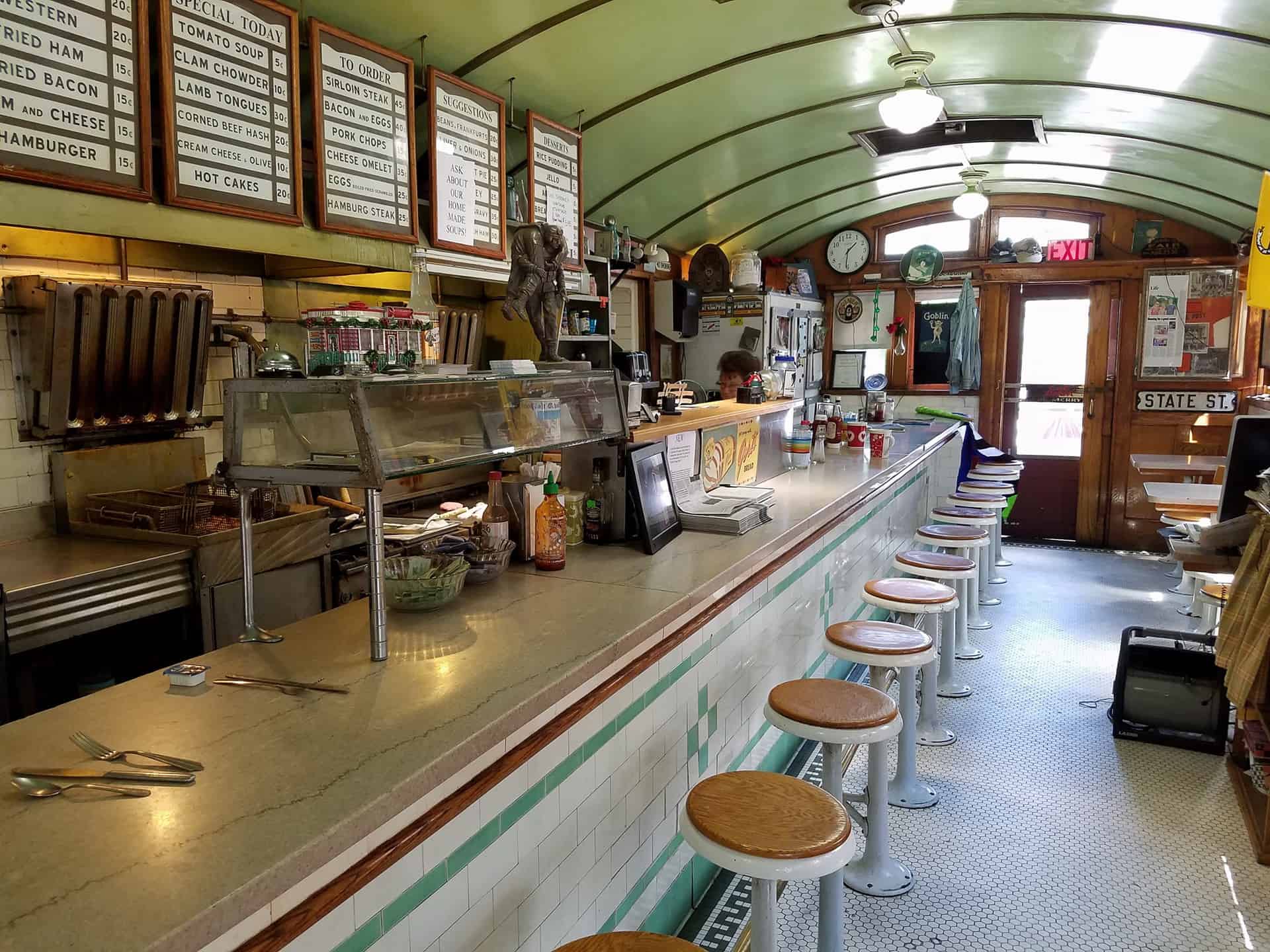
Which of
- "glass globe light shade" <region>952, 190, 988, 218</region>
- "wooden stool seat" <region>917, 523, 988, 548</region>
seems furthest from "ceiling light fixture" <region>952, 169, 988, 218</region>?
"wooden stool seat" <region>917, 523, 988, 548</region>

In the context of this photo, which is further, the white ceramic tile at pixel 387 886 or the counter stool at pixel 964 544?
the counter stool at pixel 964 544

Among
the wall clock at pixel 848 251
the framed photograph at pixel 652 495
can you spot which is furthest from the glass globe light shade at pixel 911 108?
the wall clock at pixel 848 251

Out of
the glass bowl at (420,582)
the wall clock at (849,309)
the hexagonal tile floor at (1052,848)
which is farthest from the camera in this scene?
the wall clock at (849,309)

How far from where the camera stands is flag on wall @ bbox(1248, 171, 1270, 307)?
3.60 metres

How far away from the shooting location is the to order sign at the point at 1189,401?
8281mm

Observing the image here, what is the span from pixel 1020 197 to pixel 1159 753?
650 centimetres

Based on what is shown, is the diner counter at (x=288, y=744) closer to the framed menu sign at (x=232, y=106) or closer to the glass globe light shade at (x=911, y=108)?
the framed menu sign at (x=232, y=106)

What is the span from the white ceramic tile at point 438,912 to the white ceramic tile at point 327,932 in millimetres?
169

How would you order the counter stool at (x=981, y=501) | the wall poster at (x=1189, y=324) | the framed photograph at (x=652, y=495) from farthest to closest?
1. the wall poster at (x=1189, y=324)
2. the counter stool at (x=981, y=501)
3. the framed photograph at (x=652, y=495)

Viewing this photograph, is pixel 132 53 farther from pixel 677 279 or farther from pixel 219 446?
pixel 677 279

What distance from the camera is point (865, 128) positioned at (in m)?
6.14

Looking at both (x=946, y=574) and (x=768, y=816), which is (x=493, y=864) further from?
(x=946, y=574)

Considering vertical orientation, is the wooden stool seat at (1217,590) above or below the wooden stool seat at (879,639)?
below

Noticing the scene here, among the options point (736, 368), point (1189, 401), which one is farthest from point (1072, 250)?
point (736, 368)
